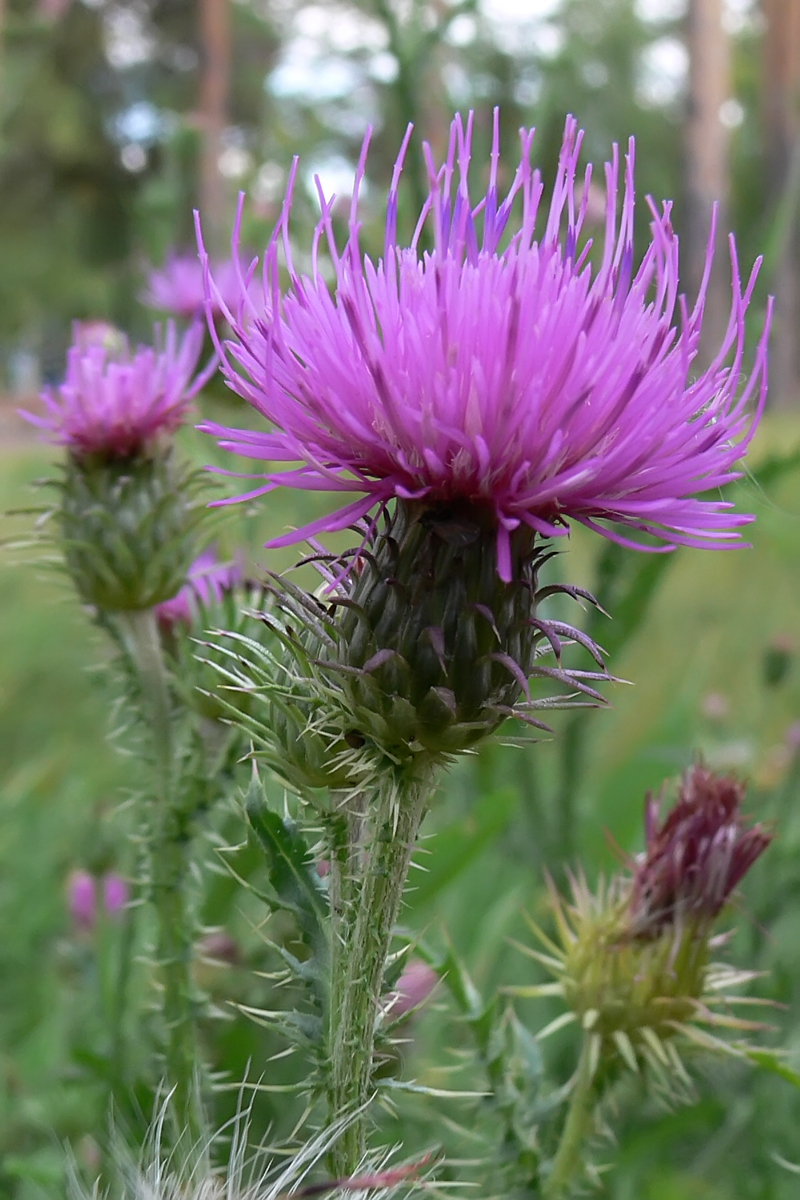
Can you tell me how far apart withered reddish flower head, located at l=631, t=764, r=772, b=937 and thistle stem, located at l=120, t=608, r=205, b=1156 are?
2.12 ft

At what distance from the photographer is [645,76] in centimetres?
2852

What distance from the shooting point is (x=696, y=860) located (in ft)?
4.67

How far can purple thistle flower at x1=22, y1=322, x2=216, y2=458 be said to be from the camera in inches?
61.6

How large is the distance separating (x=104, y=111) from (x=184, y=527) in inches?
1191

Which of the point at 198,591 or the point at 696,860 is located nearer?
the point at 696,860

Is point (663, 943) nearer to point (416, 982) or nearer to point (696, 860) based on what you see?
point (696, 860)

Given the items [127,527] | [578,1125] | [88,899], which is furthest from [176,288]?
[578,1125]

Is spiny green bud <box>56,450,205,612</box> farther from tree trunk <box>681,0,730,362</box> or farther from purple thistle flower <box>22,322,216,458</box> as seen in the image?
tree trunk <box>681,0,730,362</box>

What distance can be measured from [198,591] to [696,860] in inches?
35.3

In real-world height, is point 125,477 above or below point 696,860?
above

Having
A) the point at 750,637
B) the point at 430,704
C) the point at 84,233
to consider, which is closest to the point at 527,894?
the point at 430,704

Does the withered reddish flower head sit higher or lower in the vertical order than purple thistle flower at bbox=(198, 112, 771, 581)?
lower

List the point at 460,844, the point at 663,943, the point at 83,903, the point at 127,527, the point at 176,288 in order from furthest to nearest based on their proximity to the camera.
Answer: the point at 176,288
the point at 83,903
the point at 460,844
the point at 127,527
the point at 663,943

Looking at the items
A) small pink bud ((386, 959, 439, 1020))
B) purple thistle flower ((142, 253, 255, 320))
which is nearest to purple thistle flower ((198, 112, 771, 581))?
small pink bud ((386, 959, 439, 1020))
